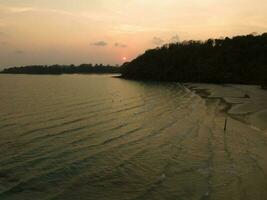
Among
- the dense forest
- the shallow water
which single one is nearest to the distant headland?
the dense forest

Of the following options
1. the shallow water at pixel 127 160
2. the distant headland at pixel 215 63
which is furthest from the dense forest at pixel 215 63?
the shallow water at pixel 127 160

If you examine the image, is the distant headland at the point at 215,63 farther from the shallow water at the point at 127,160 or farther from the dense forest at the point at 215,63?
the shallow water at the point at 127,160

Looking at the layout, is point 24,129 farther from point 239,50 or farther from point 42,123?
point 239,50

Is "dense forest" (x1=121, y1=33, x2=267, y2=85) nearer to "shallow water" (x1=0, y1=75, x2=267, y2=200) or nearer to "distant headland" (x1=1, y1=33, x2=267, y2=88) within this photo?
"distant headland" (x1=1, y1=33, x2=267, y2=88)

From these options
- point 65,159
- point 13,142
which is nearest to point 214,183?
point 65,159

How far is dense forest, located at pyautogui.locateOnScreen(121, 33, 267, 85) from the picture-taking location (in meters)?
138

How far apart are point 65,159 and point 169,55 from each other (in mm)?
172740

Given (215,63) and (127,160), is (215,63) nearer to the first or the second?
(215,63)

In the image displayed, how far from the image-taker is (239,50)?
153 meters

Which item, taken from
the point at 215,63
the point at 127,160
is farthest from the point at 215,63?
the point at 127,160

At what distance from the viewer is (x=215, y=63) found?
155375mm

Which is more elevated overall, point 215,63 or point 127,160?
point 215,63

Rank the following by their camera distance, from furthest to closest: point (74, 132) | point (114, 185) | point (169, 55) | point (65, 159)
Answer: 1. point (169, 55)
2. point (74, 132)
3. point (65, 159)
4. point (114, 185)

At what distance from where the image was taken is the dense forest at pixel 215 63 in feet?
452
